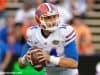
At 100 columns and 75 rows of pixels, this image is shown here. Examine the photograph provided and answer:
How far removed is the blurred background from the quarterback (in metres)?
1.64

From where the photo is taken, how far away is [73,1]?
29.5 ft

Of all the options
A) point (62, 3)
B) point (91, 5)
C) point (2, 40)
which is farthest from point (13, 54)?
point (91, 5)

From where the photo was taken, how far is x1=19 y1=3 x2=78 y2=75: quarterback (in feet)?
14.4

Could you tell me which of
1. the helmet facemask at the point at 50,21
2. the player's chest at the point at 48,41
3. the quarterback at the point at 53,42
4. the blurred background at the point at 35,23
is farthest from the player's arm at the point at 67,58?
the blurred background at the point at 35,23

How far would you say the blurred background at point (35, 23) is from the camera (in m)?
7.41

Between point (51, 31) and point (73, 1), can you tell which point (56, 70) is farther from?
point (73, 1)

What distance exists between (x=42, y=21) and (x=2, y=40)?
3.42m

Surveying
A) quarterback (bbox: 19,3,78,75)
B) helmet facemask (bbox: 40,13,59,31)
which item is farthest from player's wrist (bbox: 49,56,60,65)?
helmet facemask (bbox: 40,13,59,31)

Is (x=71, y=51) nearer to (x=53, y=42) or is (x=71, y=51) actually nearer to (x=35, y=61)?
(x=53, y=42)

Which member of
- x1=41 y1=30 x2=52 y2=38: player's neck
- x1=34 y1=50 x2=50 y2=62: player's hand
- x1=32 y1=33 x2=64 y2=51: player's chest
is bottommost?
x1=34 y1=50 x2=50 y2=62: player's hand

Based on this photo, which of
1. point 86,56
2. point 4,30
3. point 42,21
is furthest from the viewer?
point 4,30

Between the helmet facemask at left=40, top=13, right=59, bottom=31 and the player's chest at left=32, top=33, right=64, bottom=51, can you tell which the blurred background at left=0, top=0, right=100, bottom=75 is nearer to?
the player's chest at left=32, top=33, right=64, bottom=51

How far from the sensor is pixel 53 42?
15.0 ft

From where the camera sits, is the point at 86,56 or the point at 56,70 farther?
the point at 86,56
